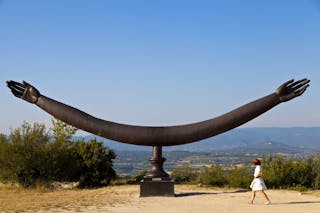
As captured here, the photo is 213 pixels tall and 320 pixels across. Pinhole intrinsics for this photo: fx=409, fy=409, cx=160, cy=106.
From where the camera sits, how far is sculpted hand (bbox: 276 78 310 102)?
14.2 m

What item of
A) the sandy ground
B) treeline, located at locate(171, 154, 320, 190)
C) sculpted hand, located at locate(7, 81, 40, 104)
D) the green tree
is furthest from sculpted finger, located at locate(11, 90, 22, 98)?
treeline, located at locate(171, 154, 320, 190)

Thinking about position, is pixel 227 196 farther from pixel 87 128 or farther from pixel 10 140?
pixel 10 140

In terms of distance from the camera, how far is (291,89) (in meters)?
14.2

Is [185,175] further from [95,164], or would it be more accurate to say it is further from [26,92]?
[26,92]

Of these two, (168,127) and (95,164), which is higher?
(168,127)

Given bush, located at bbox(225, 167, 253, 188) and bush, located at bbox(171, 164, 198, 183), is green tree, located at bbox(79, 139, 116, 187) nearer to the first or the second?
bush, located at bbox(171, 164, 198, 183)

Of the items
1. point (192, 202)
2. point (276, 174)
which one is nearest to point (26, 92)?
point (192, 202)

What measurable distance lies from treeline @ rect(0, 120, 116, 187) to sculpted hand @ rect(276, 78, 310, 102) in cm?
925

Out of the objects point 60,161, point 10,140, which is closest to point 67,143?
point 60,161

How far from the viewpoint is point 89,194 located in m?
15.8

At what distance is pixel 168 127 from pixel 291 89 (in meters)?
4.48

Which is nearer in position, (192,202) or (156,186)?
(192,202)

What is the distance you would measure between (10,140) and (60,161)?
2.51 metres

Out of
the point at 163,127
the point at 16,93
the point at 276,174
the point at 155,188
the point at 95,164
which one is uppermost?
the point at 16,93
